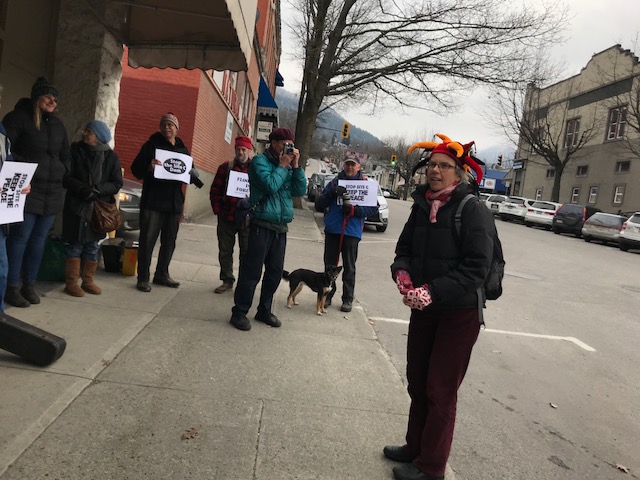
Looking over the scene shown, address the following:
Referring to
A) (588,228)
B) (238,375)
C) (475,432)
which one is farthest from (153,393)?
(588,228)

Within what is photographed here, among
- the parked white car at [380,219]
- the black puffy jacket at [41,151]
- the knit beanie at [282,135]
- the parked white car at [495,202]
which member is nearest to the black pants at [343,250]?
the knit beanie at [282,135]

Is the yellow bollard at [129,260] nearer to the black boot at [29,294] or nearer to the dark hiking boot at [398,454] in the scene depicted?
the black boot at [29,294]

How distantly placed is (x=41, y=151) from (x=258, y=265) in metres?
2.21

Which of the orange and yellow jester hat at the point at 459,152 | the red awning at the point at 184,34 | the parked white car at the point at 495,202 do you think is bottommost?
the orange and yellow jester hat at the point at 459,152

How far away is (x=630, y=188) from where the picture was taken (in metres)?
34.0

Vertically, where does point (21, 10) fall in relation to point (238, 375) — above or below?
above

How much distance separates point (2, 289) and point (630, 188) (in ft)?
126

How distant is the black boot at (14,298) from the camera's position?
4570mm

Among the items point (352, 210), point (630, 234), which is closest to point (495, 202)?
point (630, 234)

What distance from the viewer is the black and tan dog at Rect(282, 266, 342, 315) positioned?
6.02m

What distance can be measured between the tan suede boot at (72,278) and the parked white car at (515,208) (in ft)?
97.9

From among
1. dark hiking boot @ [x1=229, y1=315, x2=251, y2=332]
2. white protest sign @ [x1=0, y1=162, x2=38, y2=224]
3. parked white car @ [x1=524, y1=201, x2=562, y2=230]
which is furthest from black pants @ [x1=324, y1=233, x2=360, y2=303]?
parked white car @ [x1=524, y1=201, x2=562, y2=230]

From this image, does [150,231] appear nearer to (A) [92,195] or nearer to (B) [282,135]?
(A) [92,195]

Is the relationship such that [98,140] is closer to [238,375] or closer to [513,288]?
A: [238,375]
